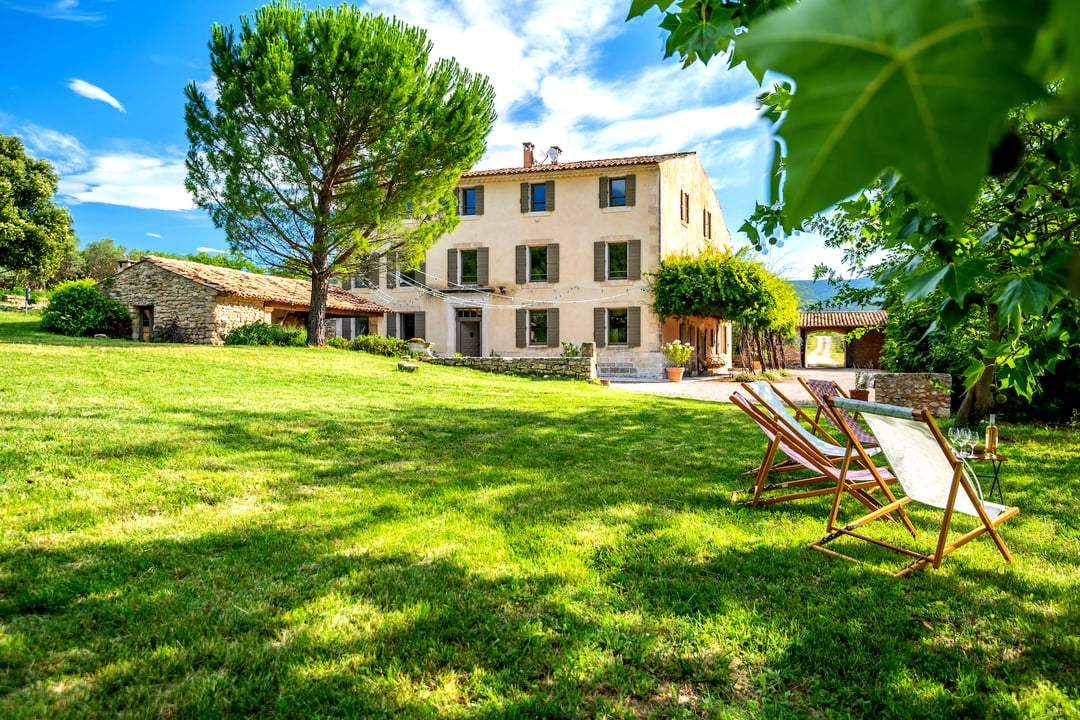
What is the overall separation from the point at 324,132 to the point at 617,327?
42.1 ft

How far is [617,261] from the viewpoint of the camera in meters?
23.9

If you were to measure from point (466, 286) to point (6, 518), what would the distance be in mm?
21683

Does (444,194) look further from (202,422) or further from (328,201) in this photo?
(202,422)

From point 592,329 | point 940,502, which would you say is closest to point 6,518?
point 940,502

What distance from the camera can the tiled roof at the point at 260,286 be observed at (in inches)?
751

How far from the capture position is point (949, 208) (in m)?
0.26

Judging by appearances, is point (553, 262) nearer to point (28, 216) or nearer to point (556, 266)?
point (556, 266)

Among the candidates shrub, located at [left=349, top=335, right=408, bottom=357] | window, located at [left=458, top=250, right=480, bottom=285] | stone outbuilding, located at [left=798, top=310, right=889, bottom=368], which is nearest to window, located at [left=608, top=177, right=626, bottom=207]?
window, located at [left=458, top=250, right=480, bottom=285]

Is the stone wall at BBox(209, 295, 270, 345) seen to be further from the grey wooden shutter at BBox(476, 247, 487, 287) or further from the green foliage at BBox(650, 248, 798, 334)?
the green foliage at BBox(650, 248, 798, 334)

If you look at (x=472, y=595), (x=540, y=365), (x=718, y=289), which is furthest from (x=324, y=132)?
(x=472, y=595)

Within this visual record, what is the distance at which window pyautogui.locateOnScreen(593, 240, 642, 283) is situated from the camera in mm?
23484

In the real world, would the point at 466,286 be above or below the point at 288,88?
below

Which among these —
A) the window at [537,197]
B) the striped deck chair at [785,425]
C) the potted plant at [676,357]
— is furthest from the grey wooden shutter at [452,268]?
the striped deck chair at [785,425]

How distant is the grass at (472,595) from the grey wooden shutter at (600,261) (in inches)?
730
